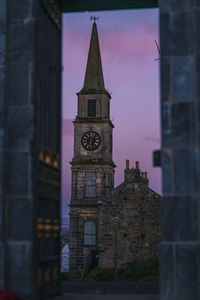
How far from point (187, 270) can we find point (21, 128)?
3685 millimetres

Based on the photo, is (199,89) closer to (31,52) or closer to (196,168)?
(196,168)

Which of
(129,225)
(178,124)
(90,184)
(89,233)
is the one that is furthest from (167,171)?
(90,184)

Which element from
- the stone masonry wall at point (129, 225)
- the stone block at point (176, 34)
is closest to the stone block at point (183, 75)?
the stone block at point (176, 34)

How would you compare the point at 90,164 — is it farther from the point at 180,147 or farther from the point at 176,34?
the point at 180,147

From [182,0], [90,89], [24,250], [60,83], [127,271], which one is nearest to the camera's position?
[24,250]

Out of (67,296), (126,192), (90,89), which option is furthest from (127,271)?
(67,296)

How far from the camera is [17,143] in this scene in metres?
9.28

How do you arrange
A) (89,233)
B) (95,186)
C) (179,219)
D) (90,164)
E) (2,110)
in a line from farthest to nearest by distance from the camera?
1. (90,164)
2. (95,186)
3. (89,233)
4. (2,110)
5. (179,219)

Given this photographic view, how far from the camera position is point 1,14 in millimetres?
9594

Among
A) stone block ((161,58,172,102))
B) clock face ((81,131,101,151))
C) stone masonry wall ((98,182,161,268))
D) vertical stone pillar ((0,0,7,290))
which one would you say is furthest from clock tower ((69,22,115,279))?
stone block ((161,58,172,102))

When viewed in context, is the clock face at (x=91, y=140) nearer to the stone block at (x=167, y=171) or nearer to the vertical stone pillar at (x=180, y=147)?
the vertical stone pillar at (x=180, y=147)

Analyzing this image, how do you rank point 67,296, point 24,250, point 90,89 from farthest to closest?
point 90,89 < point 67,296 < point 24,250

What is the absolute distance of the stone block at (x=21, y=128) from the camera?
9234 millimetres

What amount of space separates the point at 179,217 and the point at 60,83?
4001 mm
